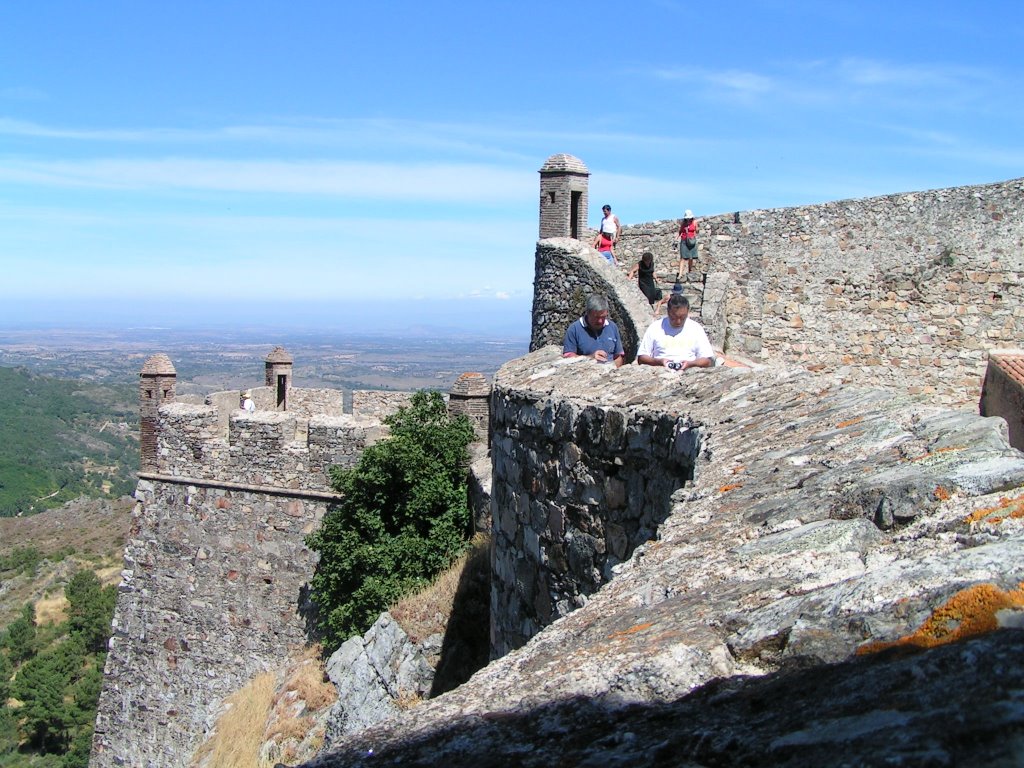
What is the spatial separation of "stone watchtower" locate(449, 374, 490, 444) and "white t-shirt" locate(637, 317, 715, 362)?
21.7ft

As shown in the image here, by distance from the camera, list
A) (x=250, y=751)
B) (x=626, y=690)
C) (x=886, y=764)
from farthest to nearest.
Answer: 1. (x=250, y=751)
2. (x=626, y=690)
3. (x=886, y=764)

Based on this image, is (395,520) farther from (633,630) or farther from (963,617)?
(963,617)

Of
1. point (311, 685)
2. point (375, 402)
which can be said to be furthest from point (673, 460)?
point (375, 402)

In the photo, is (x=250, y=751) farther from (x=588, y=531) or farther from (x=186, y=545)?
(x=588, y=531)

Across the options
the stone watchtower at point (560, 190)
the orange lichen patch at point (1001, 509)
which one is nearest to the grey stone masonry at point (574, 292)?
the stone watchtower at point (560, 190)

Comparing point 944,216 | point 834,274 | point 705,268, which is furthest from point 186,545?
point 944,216

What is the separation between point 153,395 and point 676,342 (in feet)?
32.8

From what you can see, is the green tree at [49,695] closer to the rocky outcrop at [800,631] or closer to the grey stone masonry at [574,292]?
the grey stone masonry at [574,292]

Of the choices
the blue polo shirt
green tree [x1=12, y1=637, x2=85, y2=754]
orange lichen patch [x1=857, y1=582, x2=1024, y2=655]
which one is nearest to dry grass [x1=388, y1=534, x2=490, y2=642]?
the blue polo shirt

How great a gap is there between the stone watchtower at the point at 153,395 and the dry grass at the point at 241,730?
11.9ft

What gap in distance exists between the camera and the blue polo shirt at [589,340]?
6984 mm

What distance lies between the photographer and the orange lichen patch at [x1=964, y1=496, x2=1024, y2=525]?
2.12m

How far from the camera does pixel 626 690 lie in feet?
6.77

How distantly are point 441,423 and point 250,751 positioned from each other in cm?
455
